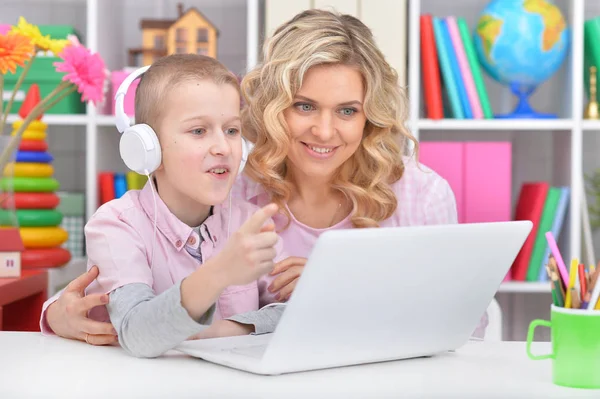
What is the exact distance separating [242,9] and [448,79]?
2.58 ft

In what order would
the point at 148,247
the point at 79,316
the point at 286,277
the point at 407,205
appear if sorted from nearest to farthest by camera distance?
1. the point at 79,316
2. the point at 148,247
3. the point at 286,277
4. the point at 407,205

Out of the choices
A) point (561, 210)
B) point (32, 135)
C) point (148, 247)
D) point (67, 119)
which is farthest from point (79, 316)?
point (561, 210)

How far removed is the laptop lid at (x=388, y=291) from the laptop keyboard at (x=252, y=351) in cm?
8

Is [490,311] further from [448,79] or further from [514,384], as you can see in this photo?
[448,79]

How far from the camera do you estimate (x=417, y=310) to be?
0.94m

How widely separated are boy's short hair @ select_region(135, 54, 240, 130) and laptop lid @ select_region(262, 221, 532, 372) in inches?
18.7

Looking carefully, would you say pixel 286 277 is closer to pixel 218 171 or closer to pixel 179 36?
pixel 218 171

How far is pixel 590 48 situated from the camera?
8.27ft

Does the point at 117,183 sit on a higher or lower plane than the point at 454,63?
lower

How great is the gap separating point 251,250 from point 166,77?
0.45m

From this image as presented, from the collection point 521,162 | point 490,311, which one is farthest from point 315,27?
point 521,162

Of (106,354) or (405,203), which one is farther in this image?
(405,203)

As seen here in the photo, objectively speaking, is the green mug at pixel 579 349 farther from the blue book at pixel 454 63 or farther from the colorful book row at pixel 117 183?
the colorful book row at pixel 117 183

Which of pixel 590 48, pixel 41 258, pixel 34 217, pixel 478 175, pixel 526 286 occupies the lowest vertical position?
pixel 526 286
